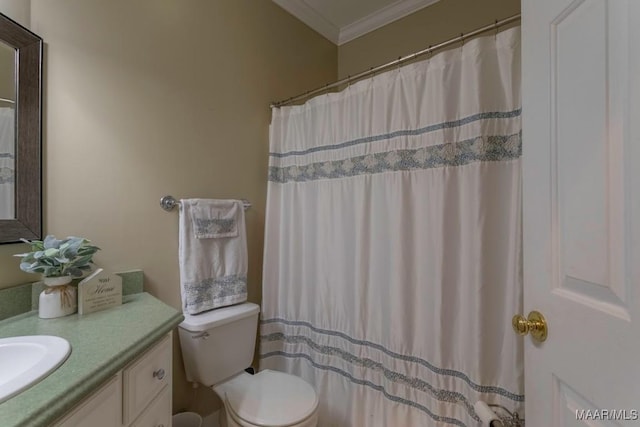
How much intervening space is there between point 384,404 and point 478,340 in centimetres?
60

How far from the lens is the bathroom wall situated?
112 centimetres

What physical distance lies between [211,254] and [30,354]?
81 cm

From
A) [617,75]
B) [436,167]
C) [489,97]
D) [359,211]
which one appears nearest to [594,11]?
[617,75]

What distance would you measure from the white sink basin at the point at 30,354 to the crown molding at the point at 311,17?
212 centimetres

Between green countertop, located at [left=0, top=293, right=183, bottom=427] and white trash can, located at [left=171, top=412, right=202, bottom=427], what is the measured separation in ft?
2.20

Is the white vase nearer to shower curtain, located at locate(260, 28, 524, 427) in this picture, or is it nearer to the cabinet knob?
the cabinet knob

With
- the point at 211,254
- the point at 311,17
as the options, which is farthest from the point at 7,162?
the point at 311,17

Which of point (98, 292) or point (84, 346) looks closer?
point (84, 346)

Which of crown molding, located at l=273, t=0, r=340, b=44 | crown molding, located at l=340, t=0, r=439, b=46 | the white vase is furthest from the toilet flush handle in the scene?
crown molding, located at l=340, t=0, r=439, b=46

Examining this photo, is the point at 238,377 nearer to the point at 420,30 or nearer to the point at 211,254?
the point at 211,254

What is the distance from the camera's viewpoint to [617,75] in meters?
0.55

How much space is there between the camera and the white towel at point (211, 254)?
1.41 metres

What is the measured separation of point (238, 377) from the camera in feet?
4.88

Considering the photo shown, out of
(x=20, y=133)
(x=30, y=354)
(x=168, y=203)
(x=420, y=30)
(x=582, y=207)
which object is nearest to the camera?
(x=582, y=207)
